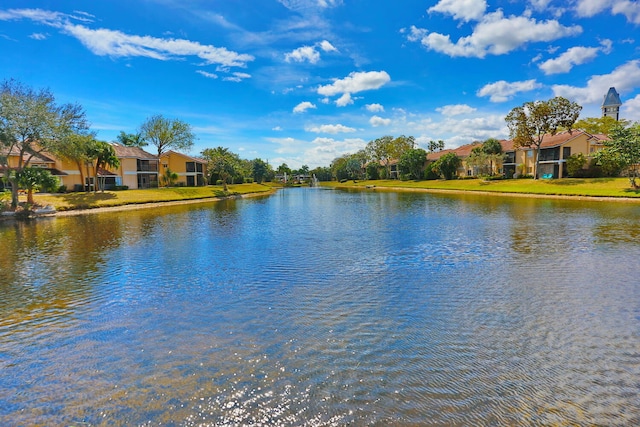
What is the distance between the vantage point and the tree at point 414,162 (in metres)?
93.4

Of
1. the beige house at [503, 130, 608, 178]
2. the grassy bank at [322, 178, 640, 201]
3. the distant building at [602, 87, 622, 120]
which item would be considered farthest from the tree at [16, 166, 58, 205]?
the distant building at [602, 87, 622, 120]

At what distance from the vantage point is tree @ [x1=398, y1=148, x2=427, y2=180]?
306 feet

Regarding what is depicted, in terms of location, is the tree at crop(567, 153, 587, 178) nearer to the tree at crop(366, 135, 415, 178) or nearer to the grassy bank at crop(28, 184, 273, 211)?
the tree at crop(366, 135, 415, 178)

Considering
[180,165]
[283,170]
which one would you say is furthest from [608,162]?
[283,170]

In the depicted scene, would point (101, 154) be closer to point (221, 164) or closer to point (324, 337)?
point (221, 164)

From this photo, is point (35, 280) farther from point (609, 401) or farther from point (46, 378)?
point (609, 401)

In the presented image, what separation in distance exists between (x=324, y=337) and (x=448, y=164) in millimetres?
81827

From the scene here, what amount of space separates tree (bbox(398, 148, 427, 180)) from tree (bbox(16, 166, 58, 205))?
76481mm

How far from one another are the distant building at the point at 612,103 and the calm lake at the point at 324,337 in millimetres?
150335

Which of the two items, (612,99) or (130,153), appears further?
(612,99)

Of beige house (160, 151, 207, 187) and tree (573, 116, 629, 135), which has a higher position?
tree (573, 116, 629, 135)

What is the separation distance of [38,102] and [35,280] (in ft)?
101

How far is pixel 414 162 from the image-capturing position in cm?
9362

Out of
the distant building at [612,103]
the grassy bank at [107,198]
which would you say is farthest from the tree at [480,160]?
the distant building at [612,103]
